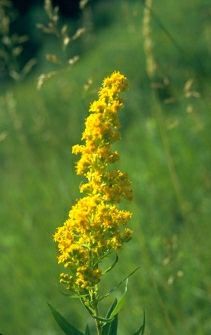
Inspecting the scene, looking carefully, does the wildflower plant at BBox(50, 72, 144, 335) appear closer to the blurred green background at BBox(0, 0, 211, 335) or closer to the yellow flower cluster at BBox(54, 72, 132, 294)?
the yellow flower cluster at BBox(54, 72, 132, 294)

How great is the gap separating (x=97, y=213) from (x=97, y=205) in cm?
3

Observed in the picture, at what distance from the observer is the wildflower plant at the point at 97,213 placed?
242 cm

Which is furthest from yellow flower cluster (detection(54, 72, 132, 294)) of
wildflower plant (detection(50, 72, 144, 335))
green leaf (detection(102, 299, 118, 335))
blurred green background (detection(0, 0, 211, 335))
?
blurred green background (detection(0, 0, 211, 335))

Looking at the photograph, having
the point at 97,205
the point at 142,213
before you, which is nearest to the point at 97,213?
the point at 97,205

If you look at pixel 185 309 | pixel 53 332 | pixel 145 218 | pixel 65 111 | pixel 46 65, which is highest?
pixel 46 65

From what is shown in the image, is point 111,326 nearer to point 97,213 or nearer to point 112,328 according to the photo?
point 112,328

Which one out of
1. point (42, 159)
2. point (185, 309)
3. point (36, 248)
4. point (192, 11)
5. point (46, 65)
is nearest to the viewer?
point (185, 309)

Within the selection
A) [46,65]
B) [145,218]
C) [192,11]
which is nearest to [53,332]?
[145,218]

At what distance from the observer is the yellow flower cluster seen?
95.3 inches

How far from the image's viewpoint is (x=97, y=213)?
2.43m

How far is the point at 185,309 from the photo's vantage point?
4.78 meters

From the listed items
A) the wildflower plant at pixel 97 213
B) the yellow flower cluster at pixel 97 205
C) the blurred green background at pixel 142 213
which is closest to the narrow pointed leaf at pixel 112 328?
the wildflower plant at pixel 97 213

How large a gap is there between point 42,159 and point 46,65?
837 centimetres

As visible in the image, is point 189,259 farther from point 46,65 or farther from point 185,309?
point 46,65
